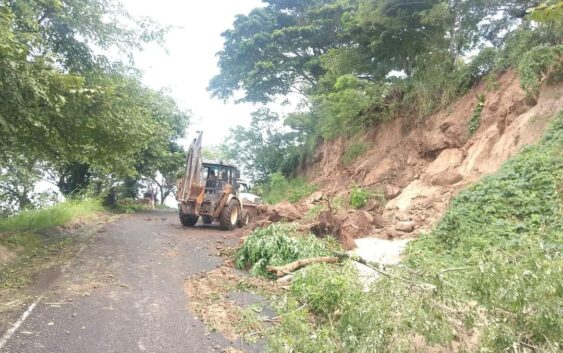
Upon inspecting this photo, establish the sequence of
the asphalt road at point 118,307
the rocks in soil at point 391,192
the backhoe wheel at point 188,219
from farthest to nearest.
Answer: the backhoe wheel at point 188,219, the rocks in soil at point 391,192, the asphalt road at point 118,307

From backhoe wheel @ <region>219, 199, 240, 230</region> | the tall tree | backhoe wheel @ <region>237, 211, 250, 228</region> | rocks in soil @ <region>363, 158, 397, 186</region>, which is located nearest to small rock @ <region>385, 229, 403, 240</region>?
rocks in soil @ <region>363, 158, 397, 186</region>

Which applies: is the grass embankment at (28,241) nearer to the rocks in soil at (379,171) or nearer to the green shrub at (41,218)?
the green shrub at (41,218)

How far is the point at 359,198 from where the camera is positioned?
1291 centimetres

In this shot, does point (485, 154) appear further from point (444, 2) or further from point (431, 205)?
point (444, 2)

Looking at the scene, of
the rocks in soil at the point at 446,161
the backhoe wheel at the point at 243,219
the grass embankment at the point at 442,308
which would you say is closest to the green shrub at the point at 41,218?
the backhoe wheel at the point at 243,219

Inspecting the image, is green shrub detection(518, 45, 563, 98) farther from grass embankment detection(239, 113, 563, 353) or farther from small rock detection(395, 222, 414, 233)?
grass embankment detection(239, 113, 563, 353)

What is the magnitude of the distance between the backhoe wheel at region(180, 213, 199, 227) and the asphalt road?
13.8 ft

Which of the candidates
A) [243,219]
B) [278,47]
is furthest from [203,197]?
[278,47]

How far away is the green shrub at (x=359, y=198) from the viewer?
12.8 meters

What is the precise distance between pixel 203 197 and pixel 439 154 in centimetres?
785

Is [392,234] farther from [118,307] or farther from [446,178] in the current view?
[118,307]

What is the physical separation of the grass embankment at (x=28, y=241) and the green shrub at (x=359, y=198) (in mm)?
8306

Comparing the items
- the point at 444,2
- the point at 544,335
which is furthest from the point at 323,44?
the point at 544,335

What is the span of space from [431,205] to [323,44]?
15.2m
